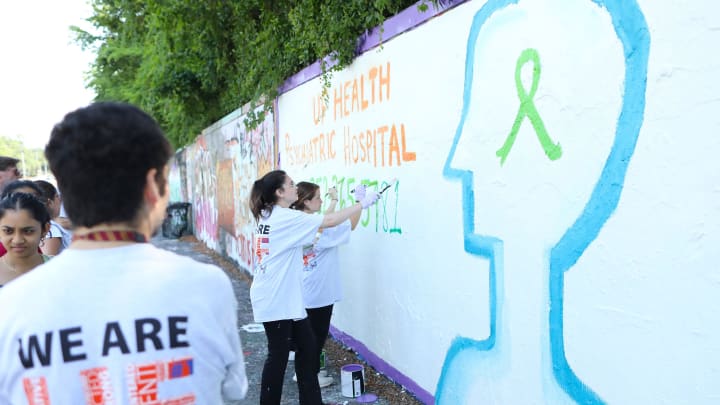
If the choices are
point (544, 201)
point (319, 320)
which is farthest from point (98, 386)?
point (319, 320)

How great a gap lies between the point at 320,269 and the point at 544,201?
2.21 metres

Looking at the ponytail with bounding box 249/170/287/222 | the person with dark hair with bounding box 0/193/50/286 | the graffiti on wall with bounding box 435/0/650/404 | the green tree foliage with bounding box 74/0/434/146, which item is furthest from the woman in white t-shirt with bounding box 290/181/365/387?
the person with dark hair with bounding box 0/193/50/286

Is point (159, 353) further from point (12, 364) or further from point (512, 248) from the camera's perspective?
point (512, 248)

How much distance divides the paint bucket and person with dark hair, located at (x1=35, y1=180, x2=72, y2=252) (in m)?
2.20

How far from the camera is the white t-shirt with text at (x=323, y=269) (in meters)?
4.48

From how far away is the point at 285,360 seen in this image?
3.89 meters

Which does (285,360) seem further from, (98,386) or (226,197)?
(226,197)

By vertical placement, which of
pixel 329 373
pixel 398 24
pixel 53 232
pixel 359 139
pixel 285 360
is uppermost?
pixel 398 24

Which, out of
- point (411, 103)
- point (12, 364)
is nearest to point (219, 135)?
point (411, 103)

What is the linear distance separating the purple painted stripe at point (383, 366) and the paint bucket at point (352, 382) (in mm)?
317

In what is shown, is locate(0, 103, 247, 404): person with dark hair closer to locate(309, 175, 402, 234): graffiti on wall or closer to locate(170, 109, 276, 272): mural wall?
locate(309, 175, 402, 234): graffiti on wall

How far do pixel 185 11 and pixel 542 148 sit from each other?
276 inches

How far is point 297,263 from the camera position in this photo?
3.98 meters

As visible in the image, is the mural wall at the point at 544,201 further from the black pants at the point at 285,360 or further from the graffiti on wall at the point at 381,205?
the black pants at the point at 285,360
